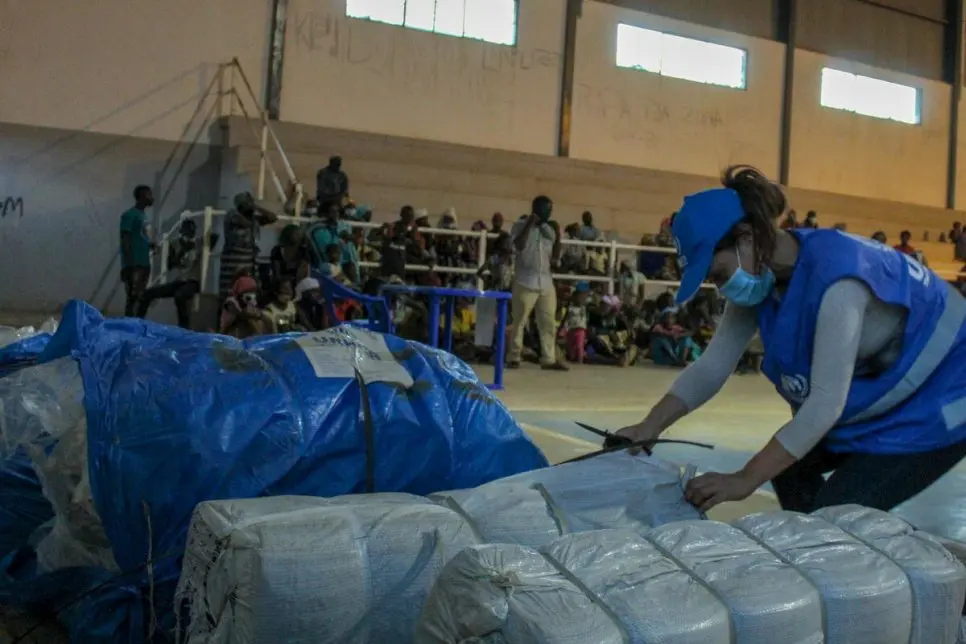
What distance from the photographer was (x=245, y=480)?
1.75m

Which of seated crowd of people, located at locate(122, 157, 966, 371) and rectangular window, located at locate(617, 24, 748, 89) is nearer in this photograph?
seated crowd of people, located at locate(122, 157, 966, 371)

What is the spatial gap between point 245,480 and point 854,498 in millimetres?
1166

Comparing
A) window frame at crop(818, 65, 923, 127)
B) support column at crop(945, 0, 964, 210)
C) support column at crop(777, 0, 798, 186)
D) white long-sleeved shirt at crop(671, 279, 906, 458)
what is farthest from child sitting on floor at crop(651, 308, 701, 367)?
support column at crop(945, 0, 964, 210)

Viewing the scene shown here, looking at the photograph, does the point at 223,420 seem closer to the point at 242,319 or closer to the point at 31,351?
the point at 31,351

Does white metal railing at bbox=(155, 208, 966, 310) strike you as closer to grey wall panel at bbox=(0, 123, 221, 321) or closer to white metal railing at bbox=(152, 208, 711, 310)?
white metal railing at bbox=(152, 208, 711, 310)

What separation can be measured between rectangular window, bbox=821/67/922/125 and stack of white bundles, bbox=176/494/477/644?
15.2 meters

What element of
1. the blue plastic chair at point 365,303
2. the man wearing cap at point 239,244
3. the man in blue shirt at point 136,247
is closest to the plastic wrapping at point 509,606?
the blue plastic chair at point 365,303

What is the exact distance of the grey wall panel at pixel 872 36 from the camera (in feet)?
48.4

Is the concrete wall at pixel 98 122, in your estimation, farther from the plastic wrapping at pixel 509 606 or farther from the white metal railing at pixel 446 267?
the plastic wrapping at pixel 509 606

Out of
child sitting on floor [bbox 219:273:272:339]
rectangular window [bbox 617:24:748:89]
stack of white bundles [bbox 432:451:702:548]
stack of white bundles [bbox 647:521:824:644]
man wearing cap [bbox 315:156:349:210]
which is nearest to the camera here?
stack of white bundles [bbox 647:521:824:644]

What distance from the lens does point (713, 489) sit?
63.5 inches

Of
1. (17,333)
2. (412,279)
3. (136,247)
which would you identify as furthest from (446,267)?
(17,333)

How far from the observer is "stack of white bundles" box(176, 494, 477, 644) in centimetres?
110

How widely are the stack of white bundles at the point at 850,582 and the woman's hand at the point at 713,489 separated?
32 centimetres
